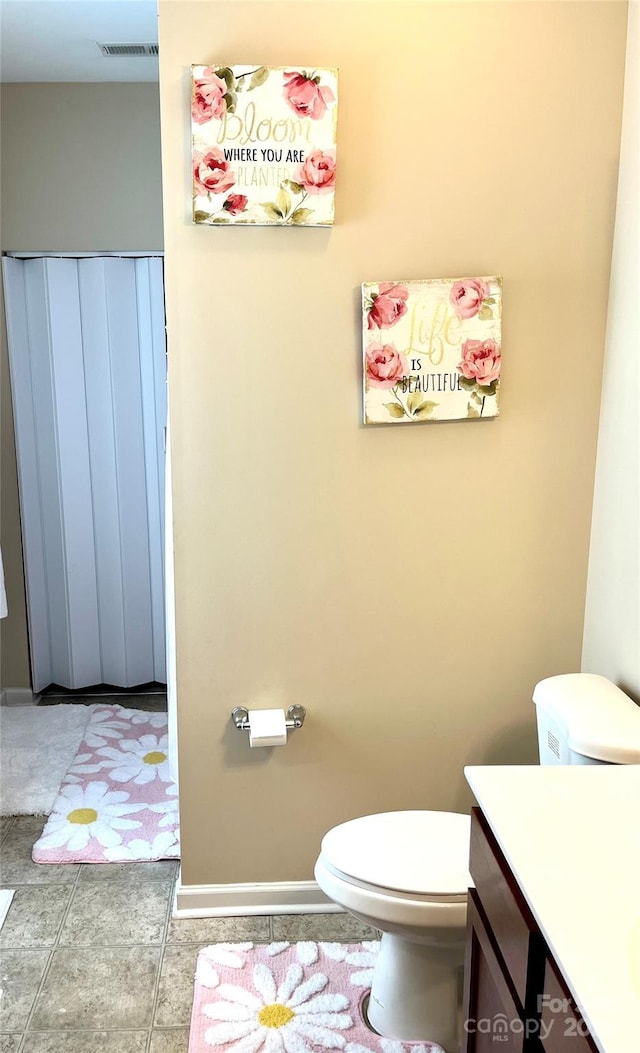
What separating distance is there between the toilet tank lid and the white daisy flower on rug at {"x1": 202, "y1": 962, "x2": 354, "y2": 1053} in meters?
0.41

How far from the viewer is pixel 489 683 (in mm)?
2318

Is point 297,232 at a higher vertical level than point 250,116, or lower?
lower

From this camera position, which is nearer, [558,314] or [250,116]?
[250,116]

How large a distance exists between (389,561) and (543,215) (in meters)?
0.93

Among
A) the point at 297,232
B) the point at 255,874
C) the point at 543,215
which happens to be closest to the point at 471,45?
the point at 543,215

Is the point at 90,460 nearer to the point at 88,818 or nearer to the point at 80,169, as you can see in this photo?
the point at 80,169

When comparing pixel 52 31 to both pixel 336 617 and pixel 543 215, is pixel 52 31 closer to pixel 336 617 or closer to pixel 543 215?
pixel 543 215

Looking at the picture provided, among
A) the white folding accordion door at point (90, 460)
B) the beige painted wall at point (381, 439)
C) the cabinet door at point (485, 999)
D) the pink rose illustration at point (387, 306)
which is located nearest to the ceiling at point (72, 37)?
the white folding accordion door at point (90, 460)

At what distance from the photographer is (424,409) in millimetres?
2143

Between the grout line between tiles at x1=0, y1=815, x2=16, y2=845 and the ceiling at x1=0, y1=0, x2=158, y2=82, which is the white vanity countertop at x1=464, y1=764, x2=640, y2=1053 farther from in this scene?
the ceiling at x1=0, y1=0, x2=158, y2=82

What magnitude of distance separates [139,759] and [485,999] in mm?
2058

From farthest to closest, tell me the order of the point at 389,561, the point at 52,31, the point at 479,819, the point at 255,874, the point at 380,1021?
the point at 52,31 → the point at 255,874 → the point at 389,561 → the point at 380,1021 → the point at 479,819

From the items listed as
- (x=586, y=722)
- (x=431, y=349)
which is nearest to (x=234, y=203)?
(x=431, y=349)

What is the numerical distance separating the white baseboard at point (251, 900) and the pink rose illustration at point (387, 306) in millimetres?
1531
